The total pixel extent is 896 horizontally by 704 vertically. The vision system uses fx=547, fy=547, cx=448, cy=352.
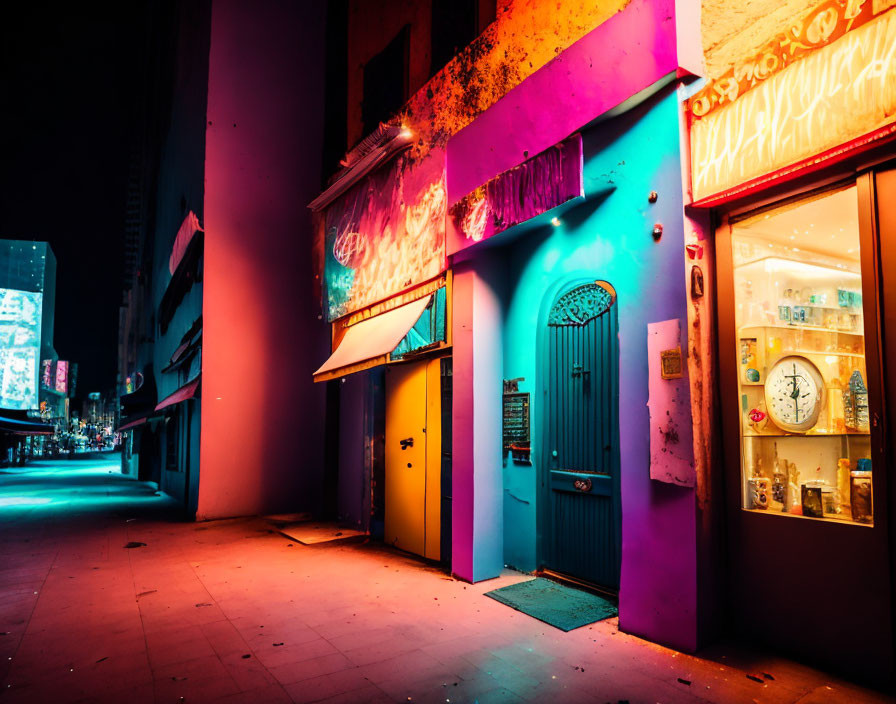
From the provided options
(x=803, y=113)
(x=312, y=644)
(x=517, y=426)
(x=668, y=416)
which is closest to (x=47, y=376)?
(x=517, y=426)

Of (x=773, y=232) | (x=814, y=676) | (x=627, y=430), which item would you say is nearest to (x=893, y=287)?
(x=773, y=232)

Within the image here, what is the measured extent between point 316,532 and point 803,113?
821cm

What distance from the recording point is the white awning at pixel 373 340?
6922mm

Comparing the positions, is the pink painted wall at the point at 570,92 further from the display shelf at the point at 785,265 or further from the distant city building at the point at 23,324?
the distant city building at the point at 23,324

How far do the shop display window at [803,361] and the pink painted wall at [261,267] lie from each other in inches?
316

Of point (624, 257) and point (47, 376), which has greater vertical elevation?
point (47, 376)

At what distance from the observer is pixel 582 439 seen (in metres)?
5.51

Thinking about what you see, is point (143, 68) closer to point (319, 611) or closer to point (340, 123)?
point (340, 123)

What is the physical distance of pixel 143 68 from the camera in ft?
88.4

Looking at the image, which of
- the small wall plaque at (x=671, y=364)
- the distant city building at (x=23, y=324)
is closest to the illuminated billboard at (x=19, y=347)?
the distant city building at (x=23, y=324)

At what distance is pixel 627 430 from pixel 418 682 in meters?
2.52

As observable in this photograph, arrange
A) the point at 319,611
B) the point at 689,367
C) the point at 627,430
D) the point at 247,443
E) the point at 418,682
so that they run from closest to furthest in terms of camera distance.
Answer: the point at 418,682 < the point at 689,367 < the point at 627,430 < the point at 319,611 < the point at 247,443

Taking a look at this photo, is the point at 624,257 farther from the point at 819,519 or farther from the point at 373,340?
the point at 373,340

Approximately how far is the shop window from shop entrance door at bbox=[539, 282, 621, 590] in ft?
6.04
